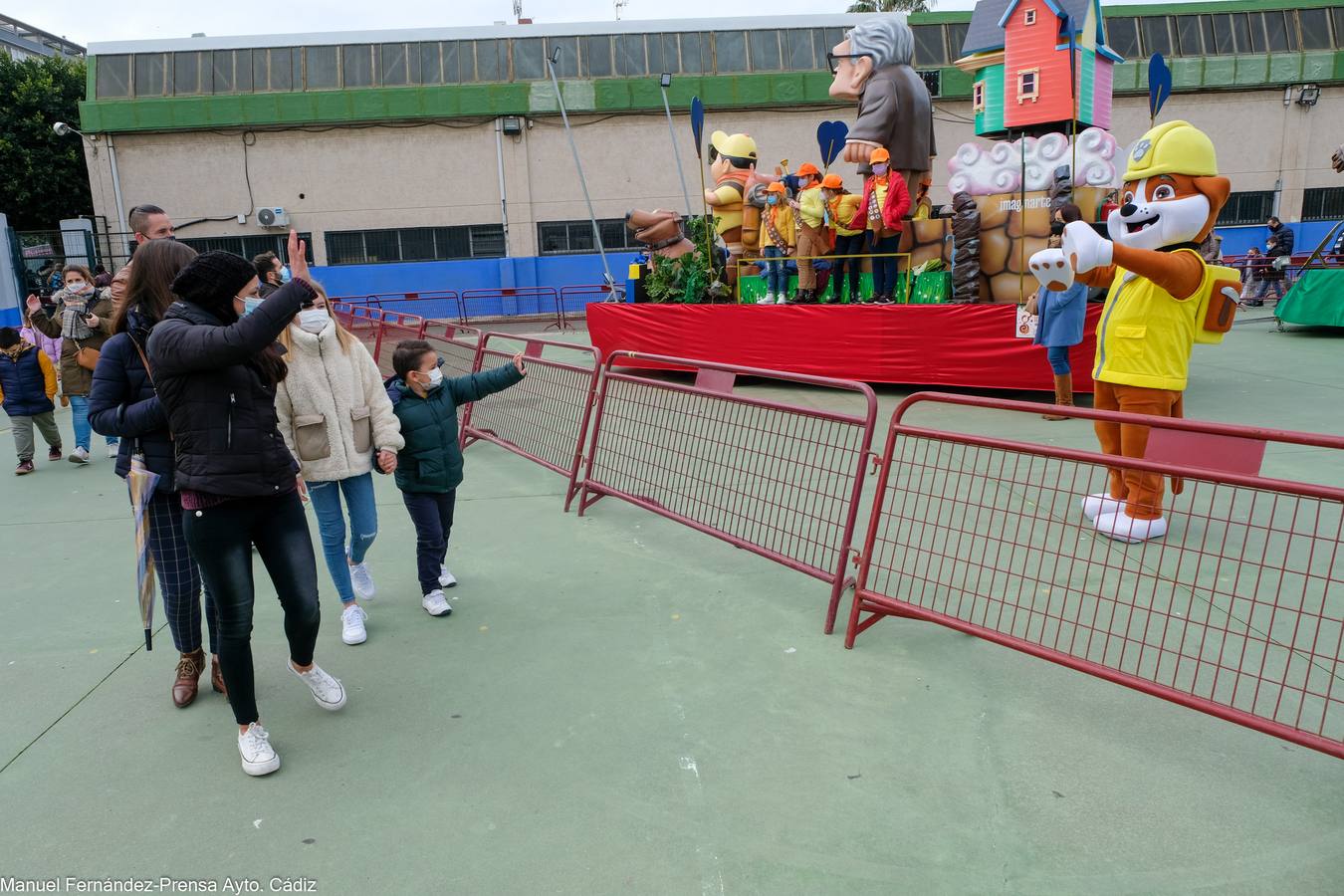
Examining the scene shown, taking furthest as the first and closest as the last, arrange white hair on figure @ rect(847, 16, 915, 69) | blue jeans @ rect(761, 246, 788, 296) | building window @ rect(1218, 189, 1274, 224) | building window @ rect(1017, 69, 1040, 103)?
building window @ rect(1218, 189, 1274, 224)
blue jeans @ rect(761, 246, 788, 296)
white hair on figure @ rect(847, 16, 915, 69)
building window @ rect(1017, 69, 1040, 103)

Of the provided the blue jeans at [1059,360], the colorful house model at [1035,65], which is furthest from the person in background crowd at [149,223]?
the colorful house model at [1035,65]

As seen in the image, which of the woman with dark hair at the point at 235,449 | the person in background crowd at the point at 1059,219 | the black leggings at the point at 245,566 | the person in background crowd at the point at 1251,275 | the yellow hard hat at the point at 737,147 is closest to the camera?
the woman with dark hair at the point at 235,449

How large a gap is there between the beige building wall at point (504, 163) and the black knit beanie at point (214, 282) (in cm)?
2153

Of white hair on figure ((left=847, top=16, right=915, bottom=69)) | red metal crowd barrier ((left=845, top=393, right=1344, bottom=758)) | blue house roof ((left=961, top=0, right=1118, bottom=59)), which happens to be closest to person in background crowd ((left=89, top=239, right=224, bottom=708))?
red metal crowd barrier ((left=845, top=393, right=1344, bottom=758))

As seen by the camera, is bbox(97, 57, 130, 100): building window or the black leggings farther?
bbox(97, 57, 130, 100): building window

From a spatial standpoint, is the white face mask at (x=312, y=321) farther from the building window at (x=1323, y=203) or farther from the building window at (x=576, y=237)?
the building window at (x=1323, y=203)

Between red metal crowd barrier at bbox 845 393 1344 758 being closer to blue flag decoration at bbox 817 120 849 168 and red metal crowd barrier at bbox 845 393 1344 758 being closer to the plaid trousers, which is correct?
the plaid trousers

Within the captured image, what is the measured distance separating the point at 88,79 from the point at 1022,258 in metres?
25.0

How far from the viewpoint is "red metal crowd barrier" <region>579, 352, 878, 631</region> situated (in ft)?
13.4

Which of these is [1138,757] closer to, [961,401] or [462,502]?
[961,401]

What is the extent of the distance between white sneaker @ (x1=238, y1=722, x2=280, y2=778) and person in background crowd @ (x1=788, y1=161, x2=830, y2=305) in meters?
8.30

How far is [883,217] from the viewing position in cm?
927

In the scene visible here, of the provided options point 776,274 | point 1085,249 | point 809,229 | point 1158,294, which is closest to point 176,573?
point 1085,249

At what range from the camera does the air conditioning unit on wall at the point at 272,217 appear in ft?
74.0
